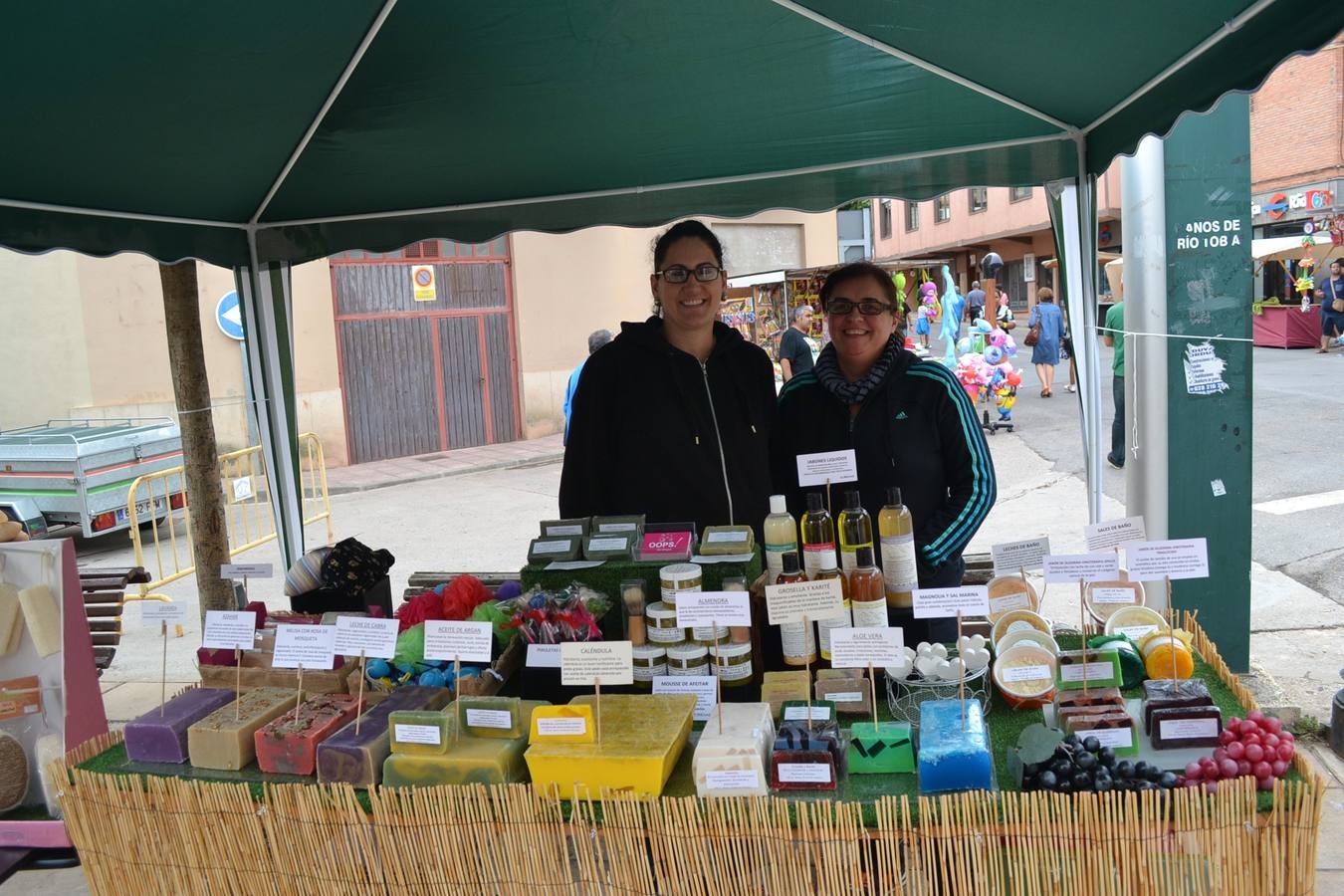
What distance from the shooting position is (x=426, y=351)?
1311 cm

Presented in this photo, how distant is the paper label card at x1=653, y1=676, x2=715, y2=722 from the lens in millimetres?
2121

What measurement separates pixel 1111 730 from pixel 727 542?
0.93m

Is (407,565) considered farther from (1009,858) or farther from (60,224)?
(1009,858)

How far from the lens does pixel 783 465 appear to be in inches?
118

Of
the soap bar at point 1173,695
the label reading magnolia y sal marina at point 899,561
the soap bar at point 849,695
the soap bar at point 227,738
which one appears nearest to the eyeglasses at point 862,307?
the label reading magnolia y sal marina at point 899,561

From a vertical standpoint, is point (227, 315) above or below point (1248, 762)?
above

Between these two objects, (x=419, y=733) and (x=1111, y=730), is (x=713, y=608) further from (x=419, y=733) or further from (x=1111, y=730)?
(x=1111, y=730)

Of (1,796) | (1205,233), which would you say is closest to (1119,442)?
(1205,233)

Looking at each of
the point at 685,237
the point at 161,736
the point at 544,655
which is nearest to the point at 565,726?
the point at 544,655

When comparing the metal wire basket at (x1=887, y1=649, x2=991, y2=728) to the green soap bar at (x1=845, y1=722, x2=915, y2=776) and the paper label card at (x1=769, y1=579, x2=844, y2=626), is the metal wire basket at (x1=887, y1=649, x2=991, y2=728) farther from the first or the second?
the paper label card at (x1=769, y1=579, x2=844, y2=626)

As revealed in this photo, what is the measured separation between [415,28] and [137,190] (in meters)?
1.38

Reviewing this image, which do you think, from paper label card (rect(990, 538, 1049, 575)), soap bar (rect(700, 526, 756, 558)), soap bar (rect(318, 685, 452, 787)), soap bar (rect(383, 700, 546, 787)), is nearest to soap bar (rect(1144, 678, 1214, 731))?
paper label card (rect(990, 538, 1049, 575))

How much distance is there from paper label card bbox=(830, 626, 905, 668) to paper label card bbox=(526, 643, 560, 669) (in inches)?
24.1

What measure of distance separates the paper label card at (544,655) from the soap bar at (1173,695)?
1.22m
